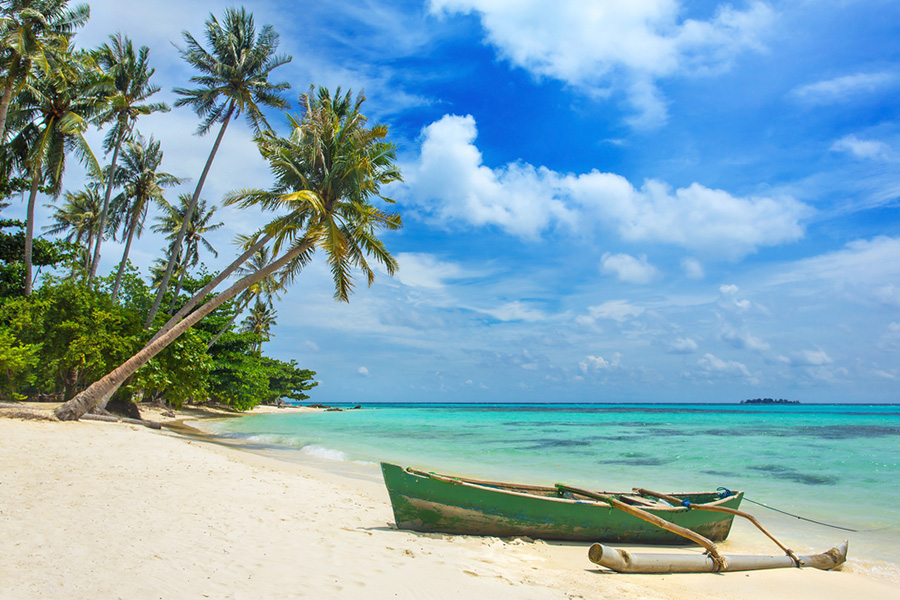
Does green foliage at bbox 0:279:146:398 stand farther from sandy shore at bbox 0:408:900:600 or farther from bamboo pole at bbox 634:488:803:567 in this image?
bamboo pole at bbox 634:488:803:567

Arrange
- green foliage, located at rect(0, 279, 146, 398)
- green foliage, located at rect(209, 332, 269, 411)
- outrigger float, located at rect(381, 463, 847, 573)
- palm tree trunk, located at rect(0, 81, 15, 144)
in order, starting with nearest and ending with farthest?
outrigger float, located at rect(381, 463, 847, 573)
palm tree trunk, located at rect(0, 81, 15, 144)
green foliage, located at rect(0, 279, 146, 398)
green foliage, located at rect(209, 332, 269, 411)

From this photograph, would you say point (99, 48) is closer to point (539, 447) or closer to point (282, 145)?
point (282, 145)

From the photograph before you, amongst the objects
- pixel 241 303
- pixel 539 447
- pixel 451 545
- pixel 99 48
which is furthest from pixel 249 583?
pixel 241 303

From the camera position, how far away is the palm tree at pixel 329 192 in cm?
1340

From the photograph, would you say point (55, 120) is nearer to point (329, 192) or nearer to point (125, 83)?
point (125, 83)

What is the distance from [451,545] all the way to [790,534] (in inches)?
248

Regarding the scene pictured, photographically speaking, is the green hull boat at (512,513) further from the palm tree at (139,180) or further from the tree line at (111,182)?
the palm tree at (139,180)

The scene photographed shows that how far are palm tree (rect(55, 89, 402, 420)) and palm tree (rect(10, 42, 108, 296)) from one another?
5.87 m

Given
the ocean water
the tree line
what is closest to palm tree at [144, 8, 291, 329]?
the tree line

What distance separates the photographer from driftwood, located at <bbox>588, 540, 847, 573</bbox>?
5.39 meters

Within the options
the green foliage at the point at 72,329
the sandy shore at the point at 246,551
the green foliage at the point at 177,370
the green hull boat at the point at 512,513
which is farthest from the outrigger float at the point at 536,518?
the green foliage at the point at 72,329

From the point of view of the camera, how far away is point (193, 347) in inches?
633

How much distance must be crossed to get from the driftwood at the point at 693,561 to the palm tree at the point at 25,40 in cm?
1641

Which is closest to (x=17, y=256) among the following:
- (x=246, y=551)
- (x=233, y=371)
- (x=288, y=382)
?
(x=233, y=371)
